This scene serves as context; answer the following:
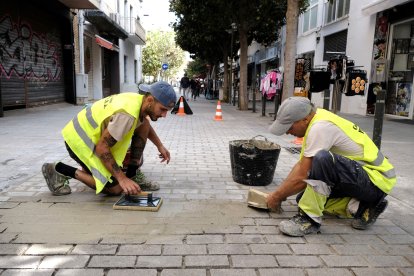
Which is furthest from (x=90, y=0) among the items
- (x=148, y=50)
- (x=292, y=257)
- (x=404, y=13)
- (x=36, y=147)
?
(x=148, y=50)

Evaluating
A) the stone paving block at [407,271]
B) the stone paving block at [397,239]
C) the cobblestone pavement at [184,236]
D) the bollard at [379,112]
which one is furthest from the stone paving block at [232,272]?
the bollard at [379,112]

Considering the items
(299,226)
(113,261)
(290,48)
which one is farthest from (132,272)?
(290,48)

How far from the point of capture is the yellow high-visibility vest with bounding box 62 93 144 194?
3.24 metres

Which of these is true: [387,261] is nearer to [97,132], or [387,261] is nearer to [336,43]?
[97,132]

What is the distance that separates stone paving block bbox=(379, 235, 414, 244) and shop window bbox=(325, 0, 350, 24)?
1428 cm

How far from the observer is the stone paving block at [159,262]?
2.43m

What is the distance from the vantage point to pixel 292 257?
2588 millimetres

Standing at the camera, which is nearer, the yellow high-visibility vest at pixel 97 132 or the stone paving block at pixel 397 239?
the stone paving block at pixel 397 239

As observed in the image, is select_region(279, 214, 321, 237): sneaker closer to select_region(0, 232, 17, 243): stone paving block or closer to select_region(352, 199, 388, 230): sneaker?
select_region(352, 199, 388, 230): sneaker

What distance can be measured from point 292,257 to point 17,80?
→ 37.5ft

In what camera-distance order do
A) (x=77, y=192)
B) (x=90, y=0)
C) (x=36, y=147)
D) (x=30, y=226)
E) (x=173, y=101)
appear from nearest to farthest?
(x=30, y=226), (x=173, y=101), (x=77, y=192), (x=36, y=147), (x=90, y=0)

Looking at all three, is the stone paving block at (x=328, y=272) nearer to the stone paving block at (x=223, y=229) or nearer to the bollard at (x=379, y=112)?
the stone paving block at (x=223, y=229)

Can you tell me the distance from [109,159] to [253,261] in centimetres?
152

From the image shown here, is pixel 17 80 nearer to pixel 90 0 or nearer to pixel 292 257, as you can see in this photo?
pixel 90 0
